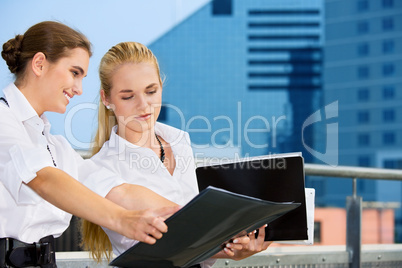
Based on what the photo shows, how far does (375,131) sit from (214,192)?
77837 mm

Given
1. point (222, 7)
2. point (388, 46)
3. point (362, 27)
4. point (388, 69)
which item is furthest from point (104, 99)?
point (362, 27)

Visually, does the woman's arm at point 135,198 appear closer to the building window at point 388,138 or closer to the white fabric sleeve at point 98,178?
the white fabric sleeve at point 98,178

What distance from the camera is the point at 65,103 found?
1.43 metres

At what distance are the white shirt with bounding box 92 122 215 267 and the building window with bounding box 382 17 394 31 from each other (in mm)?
80498

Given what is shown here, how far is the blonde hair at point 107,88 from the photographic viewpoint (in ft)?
5.35

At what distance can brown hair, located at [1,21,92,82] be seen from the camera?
1423 millimetres

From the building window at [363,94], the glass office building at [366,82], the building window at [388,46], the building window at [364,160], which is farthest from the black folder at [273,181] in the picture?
the building window at [388,46]

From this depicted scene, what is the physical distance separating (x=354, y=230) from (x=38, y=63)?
79.1 inches

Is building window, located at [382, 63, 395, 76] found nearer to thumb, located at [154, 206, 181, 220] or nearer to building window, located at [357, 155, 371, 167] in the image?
building window, located at [357, 155, 371, 167]

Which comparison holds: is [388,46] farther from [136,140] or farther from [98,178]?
[98,178]

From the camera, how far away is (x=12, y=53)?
4.73 feet

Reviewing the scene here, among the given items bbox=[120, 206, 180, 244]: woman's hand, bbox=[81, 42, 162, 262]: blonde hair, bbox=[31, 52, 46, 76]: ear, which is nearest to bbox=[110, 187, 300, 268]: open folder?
bbox=[120, 206, 180, 244]: woman's hand

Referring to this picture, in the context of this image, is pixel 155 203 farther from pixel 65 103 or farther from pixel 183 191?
pixel 65 103

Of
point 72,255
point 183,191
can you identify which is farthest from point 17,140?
point 72,255
